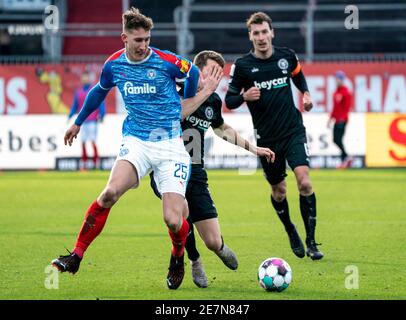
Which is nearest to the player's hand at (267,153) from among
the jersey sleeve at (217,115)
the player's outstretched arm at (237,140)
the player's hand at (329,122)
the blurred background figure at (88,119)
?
the player's outstretched arm at (237,140)

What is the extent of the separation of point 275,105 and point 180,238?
2952mm

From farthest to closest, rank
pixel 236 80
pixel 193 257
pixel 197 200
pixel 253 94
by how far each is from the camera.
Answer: pixel 236 80 → pixel 253 94 → pixel 197 200 → pixel 193 257

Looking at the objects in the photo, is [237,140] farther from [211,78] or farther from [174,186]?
[174,186]

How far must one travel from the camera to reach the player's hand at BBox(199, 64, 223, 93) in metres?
8.68

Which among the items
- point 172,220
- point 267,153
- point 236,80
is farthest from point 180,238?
point 236,80

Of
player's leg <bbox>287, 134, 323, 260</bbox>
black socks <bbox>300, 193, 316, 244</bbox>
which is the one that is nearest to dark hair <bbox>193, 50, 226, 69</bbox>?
player's leg <bbox>287, 134, 323, 260</bbox>

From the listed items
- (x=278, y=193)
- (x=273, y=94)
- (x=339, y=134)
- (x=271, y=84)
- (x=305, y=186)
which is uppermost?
(x=271, y=84)

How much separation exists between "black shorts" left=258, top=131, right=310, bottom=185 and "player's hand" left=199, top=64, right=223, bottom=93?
6.48 feet

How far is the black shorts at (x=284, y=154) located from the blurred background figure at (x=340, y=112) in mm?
12358

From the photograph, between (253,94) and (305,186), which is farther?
(305,186)

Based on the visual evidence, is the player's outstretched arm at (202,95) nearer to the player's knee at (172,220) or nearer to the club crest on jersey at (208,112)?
the club crest on jersey at (208,112)

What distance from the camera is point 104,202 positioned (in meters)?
8.34

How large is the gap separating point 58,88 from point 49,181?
4.21 m

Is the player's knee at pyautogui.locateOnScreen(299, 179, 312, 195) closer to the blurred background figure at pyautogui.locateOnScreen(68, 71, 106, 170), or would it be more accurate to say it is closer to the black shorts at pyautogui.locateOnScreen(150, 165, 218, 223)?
the black shorts at pyautogui.locateOnScreen(150, 165, 218, 223)
